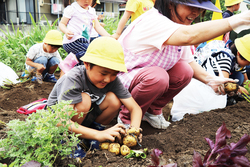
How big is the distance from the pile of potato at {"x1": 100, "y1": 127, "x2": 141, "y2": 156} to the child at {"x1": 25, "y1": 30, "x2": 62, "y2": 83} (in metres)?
2.36

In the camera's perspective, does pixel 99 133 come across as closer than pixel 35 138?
No

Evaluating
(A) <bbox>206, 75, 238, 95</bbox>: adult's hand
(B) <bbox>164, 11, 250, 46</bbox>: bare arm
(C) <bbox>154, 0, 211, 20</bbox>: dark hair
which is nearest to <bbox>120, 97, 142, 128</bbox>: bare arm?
(B) <bbox>164, 11, 250, 46</bbox>: bare arm

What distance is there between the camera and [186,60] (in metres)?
2.46

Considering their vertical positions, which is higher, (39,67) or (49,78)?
(39,67)

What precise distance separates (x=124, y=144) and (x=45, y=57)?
269cm

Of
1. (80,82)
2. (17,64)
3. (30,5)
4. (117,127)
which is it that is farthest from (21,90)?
(30,5)

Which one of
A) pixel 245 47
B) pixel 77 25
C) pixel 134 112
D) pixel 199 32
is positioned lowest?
pixel 134 112

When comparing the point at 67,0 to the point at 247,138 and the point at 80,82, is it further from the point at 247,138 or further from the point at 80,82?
the point at 247,138

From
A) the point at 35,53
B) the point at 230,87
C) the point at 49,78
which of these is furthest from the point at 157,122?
the point at 35,53

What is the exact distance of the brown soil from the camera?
1.39 meters

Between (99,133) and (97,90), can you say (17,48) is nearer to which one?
(97,90)

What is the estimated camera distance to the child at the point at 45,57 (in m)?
3.52

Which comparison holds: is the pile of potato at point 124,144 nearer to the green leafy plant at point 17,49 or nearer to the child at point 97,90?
the child at point 97,90

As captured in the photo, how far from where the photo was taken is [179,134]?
1933 mm
